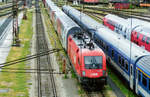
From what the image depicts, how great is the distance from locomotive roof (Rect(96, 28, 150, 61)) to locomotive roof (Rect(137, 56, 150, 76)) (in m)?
0.93

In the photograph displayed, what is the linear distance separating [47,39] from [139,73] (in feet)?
108

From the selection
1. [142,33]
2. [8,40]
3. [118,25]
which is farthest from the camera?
[8,40]

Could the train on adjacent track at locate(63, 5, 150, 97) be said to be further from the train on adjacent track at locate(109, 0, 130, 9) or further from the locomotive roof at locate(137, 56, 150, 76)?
the train on adjacent track at locate(109, 0, 130, 9)

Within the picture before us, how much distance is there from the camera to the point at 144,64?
2148 centimetres

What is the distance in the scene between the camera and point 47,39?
53406mm

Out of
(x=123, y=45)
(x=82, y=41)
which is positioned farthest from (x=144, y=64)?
(x=82, y=41)

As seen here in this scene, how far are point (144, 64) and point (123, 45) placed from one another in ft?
20.9

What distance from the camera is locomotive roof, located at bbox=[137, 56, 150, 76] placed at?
20.7 metres

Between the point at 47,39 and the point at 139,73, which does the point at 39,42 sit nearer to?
the point at 47,39

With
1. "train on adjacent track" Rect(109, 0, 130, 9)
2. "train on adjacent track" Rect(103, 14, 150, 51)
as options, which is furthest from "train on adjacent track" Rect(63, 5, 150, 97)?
"train on adjacent track" Rect(109, 0, 130, 9)

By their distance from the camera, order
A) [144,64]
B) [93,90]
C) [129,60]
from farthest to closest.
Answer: [93,90] → [129,60] → [144,64]

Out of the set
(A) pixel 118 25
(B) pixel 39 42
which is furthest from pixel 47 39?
(A) pixel 118 25

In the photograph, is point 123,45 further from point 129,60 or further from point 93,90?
point 93,90

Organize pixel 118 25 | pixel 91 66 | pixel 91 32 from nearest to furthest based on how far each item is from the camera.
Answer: pixel 91 66
pixel 91 32
pixel 118 25
